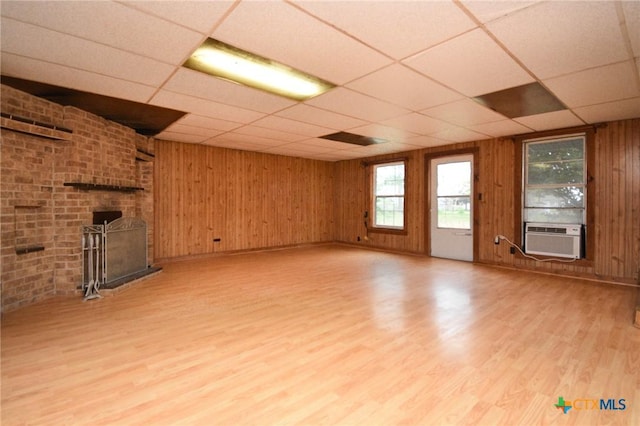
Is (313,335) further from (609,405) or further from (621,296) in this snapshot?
(621,296)

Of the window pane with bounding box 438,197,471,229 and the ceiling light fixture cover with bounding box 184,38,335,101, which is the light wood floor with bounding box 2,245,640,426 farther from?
the ceiling light fixture cover with bounding box 184,38,335,101

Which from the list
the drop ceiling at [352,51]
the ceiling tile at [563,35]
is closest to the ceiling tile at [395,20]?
the drop ceiling at [352,51]

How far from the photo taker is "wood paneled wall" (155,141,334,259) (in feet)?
20.4

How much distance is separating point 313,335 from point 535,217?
4.88m

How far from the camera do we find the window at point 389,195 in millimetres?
7672

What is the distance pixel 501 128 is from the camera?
509cm

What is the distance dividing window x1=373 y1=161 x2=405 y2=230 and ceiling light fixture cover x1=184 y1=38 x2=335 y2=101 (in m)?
4.63

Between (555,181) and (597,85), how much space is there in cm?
241

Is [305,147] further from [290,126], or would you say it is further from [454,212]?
→ [454,212]

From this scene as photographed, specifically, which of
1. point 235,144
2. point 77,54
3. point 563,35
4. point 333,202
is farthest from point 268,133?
point 563,35

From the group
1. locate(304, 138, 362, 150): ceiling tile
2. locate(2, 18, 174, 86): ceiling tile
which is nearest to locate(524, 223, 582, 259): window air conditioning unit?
locate(304, 138, 362, 150): ceiling tile

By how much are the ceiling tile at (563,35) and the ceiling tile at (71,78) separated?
3.48m

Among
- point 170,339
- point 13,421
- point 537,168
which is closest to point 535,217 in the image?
point 537,168

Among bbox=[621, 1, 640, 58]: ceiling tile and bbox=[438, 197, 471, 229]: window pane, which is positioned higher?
bbox=[621, 1, 640, 58]: ceiling tile
